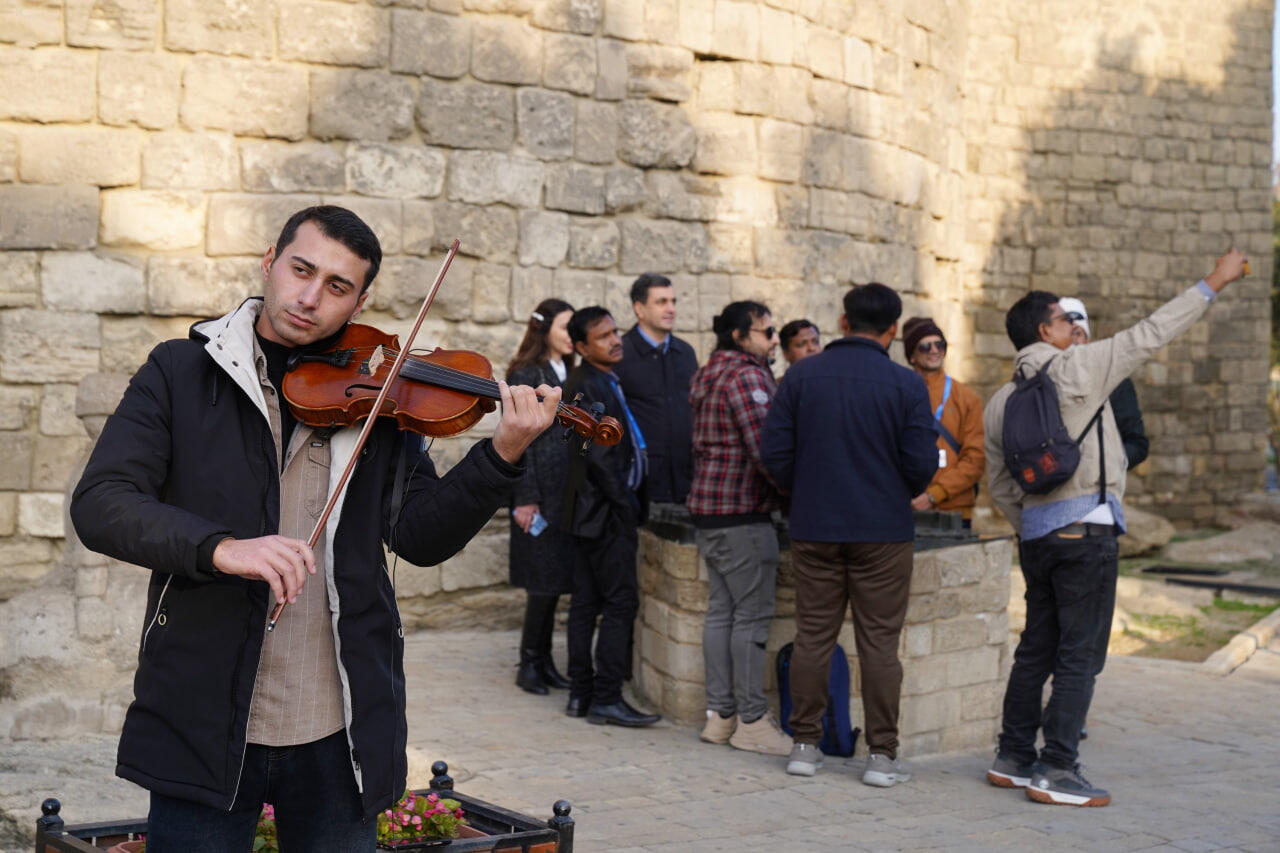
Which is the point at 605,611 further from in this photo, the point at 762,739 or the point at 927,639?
the point at 927,639

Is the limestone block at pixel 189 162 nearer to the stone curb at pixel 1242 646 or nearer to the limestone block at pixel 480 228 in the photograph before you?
the limestone block at pixel 480 228

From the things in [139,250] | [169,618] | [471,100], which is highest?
[471,100]

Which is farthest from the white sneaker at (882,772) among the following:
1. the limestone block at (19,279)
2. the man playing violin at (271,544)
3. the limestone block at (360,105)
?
the limestone block at (19,279)

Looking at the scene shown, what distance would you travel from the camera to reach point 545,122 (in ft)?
26.6

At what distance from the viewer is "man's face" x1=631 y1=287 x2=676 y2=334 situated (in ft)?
22.8

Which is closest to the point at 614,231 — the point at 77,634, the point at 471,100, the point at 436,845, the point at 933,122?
the point at 471,100

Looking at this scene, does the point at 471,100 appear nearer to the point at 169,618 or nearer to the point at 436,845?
the point at 436,845

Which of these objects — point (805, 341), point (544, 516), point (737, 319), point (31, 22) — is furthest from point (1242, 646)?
point (31, 22)

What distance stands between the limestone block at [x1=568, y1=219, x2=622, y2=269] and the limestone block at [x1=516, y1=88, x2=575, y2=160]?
16.2 inches

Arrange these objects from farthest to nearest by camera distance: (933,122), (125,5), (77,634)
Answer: (933,122)
(125,5)
(77,634)

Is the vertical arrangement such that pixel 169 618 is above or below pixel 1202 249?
below

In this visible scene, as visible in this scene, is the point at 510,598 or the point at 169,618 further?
the point at 510,598

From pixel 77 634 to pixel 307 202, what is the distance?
110 inches

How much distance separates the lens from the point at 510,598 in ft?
26.8
